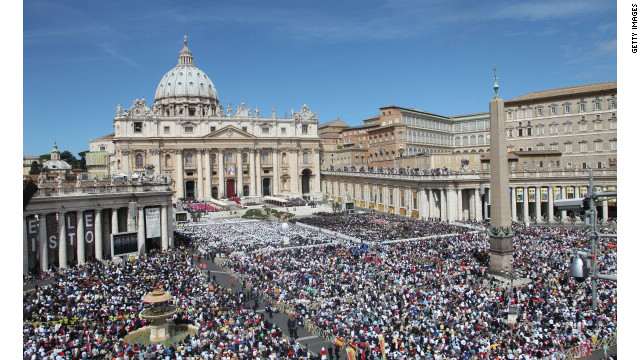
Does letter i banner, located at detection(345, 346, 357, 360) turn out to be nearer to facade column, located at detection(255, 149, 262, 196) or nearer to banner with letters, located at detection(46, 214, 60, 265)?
banner with letters, located at detection(46, 214, 60, 265)

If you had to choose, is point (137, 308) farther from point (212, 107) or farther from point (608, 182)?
point (212, 107)

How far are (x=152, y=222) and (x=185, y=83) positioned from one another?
81.5m

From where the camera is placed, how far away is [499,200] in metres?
29.7

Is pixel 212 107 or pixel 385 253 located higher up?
pixel 212 107

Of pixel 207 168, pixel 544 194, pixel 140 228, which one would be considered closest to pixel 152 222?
pixel 140 228

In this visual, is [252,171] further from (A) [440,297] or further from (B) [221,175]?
(A) [440,297]

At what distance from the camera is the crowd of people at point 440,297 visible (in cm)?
1816

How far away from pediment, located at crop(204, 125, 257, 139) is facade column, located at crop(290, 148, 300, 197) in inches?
339

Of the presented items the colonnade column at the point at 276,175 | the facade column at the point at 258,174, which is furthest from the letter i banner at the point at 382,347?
the colonnade column at the point at 276,175

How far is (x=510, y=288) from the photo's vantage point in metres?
26.3

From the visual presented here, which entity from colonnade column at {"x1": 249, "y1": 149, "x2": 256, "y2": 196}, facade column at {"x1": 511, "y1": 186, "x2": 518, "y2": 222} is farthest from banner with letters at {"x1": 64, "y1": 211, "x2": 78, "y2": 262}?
colonnade column at {"x1": 249, "y1": 149, "x2": 256, "y2": 196}

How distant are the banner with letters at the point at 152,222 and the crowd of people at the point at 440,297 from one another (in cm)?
703

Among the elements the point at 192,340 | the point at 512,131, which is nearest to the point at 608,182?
the point at 512,131

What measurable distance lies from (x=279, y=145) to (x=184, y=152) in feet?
57.1
